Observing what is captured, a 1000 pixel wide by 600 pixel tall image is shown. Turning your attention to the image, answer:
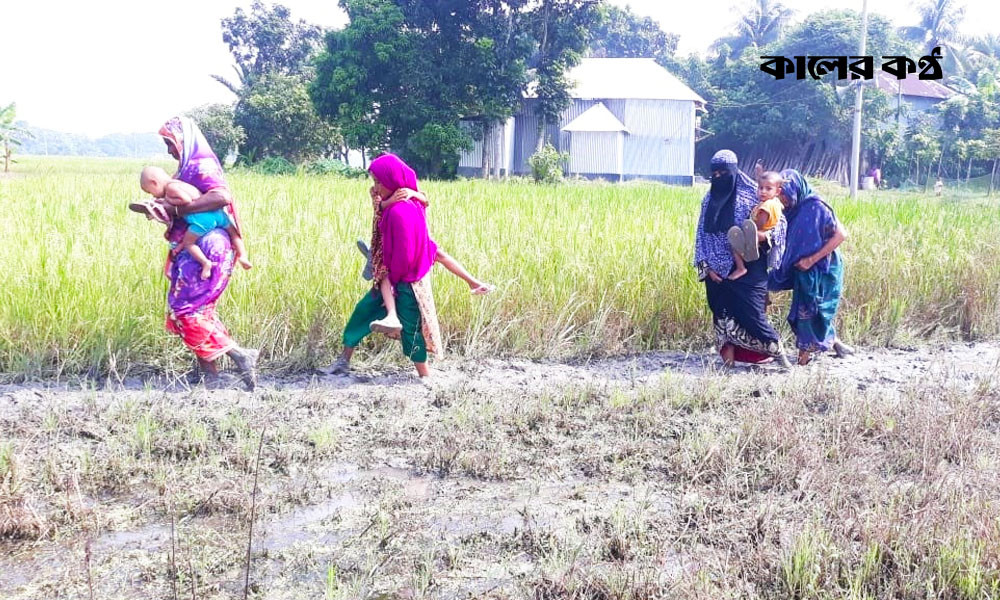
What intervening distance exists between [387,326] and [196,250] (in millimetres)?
937

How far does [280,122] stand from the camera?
26.9 meters

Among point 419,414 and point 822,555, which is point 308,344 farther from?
point 822,555

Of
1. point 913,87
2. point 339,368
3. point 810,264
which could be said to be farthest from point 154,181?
point 913,87

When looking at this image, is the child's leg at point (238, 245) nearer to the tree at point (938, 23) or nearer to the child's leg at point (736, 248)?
the child's leg at point (736, 248)

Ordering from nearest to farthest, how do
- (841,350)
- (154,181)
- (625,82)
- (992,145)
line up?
(154,181), (841,350), (992,145), (625,82)

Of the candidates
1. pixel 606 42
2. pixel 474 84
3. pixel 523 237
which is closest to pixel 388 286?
pixel 523 237

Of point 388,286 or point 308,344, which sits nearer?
point 388,286

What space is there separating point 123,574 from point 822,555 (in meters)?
1.89

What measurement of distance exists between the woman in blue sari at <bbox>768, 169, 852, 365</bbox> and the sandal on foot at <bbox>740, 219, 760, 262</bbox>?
0.49 m

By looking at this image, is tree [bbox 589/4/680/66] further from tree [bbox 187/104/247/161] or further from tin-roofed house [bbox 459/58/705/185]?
tree [bbox 187/104/247/161]

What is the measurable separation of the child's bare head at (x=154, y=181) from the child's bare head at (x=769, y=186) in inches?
125

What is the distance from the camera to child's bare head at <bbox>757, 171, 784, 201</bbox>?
15.4 feet

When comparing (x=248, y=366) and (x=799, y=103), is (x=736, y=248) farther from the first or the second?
(x=799, y=103)

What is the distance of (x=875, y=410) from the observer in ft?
11.8
